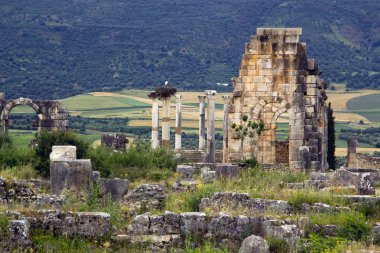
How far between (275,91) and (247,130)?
1.42 m

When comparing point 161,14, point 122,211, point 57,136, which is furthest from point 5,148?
point 161,14

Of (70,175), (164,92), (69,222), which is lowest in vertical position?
(69,222)

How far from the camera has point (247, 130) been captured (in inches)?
1630

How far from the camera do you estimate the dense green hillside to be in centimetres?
11981

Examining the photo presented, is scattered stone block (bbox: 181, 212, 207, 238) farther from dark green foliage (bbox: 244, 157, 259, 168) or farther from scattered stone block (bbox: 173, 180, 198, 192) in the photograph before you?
dark green foliage (bbox: 244, 157, 259, 168)

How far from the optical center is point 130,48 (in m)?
131

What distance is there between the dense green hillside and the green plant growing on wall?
64390mm

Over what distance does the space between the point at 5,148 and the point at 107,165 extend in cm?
282

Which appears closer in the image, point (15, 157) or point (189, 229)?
point (189, 229)

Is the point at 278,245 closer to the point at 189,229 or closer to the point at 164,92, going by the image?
the point at 189,229

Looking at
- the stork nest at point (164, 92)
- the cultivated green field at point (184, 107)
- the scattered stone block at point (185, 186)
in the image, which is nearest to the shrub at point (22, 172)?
the scattered stone block at point (185, 186)

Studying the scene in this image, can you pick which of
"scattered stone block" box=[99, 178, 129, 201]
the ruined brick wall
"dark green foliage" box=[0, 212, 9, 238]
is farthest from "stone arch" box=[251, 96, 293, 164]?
"dark green foliage" box=[0, 212, 9, 238]

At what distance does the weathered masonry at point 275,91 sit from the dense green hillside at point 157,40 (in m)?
64.3

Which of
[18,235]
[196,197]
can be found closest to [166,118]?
[196,197]
